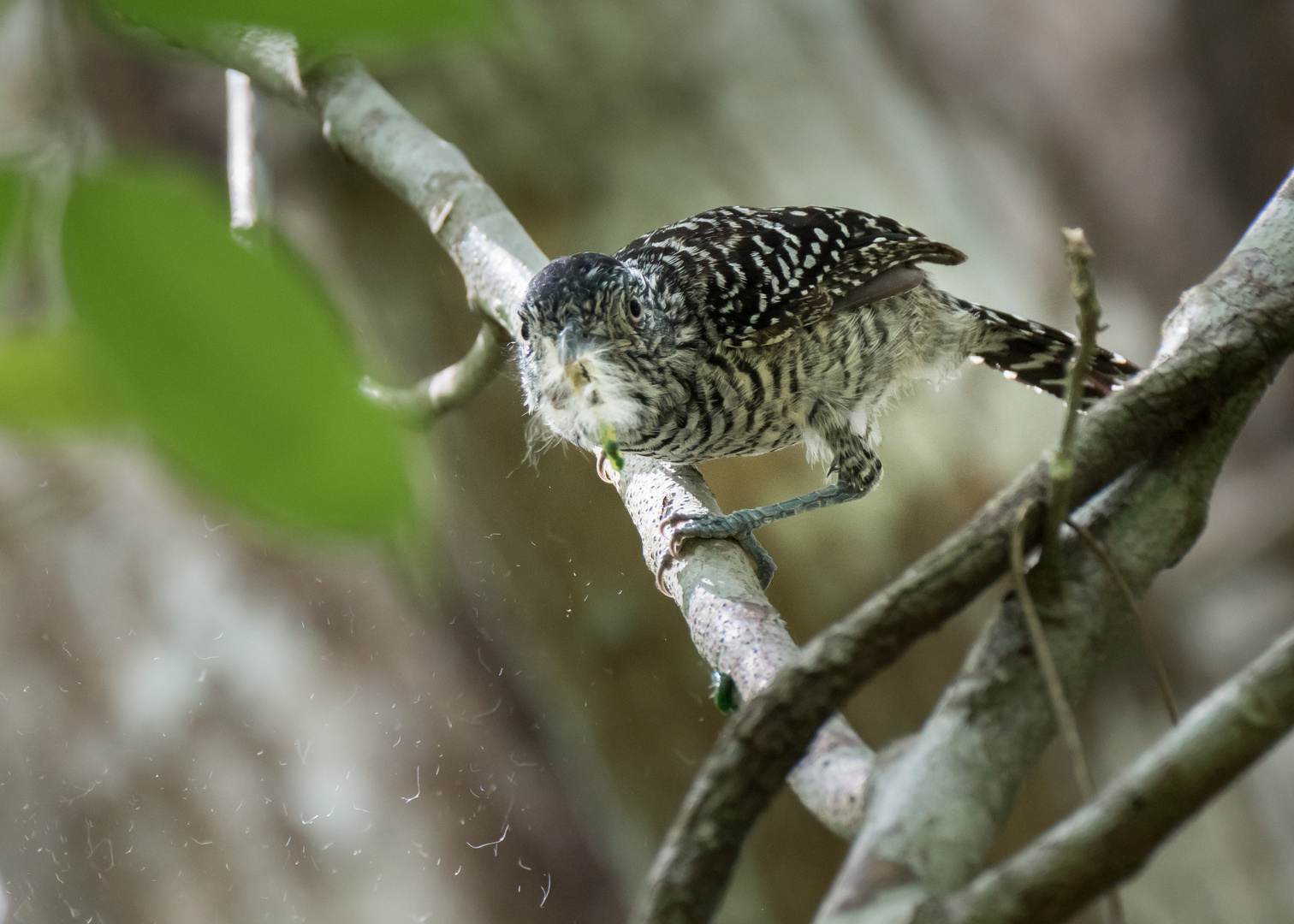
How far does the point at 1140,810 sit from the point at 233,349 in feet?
1.59

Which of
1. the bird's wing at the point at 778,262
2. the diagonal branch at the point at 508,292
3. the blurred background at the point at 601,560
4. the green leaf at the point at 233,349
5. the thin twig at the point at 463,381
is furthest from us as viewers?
the blurred background at the point at 601,560

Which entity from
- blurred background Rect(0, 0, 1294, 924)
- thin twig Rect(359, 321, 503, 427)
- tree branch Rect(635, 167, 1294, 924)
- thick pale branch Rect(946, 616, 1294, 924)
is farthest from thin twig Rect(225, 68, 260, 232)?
thick pale branch Rect(946, 616, 1294, 924)

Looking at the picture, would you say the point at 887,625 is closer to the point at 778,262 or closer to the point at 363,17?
the point at 363,17

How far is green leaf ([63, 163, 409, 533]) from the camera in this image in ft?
0.58

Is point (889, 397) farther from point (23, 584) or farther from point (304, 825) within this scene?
point (23, 584)

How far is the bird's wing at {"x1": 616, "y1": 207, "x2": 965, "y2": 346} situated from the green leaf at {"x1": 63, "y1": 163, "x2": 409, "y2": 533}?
1449 mm

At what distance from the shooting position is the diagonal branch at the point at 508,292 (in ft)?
3.72

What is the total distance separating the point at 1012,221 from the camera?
3.10 meters

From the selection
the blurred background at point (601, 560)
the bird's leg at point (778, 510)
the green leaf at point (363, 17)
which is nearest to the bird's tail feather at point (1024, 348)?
the bird's leg at point (778, 510)

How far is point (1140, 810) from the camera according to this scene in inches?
19.8

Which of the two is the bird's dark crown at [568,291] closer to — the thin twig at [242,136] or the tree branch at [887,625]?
the thin twig at [242,136]

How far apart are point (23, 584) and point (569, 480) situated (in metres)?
1.47

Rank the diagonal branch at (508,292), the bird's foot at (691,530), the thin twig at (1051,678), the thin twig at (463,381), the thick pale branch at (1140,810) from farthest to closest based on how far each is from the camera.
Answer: the thin twig at (463,381), the bird's foot at (691,530), the diagonal branch at (508,292), the thin twig at (1051,678), the thick pale branch at (1140,810)

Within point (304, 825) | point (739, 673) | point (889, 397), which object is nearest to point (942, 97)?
point (889, 397)
